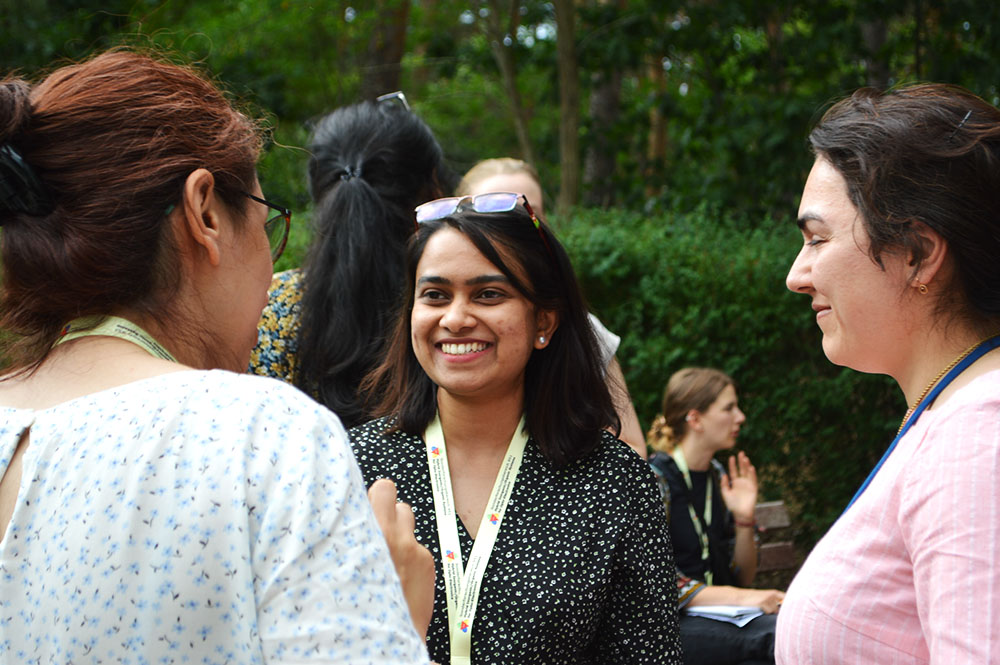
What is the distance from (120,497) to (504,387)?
1.55 m

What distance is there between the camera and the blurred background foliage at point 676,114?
5.78 m

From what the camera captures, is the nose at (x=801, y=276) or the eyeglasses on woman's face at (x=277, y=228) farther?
the nose at (x=801, y=276)

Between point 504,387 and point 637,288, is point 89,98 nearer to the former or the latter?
point 504,387

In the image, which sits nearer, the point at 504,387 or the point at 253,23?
the point at 504,387

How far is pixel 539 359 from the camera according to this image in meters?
2.72

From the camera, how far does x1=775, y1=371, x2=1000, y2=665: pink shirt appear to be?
1.46 m

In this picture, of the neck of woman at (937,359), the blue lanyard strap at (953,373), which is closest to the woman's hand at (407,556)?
the blue lanyard strap at (953,373)

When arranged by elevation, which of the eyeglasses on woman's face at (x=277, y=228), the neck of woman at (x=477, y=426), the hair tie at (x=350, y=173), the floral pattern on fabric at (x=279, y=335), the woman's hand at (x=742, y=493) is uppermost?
the eyeglasses on woman's face at (x=277, y=228)

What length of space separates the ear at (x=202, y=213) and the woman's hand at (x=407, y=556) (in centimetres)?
44

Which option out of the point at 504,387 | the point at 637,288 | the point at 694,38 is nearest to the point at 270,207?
the point at 504,387

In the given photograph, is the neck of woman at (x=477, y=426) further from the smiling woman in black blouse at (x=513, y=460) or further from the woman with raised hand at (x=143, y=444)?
the woman with raised hand at (x=143, y=444)

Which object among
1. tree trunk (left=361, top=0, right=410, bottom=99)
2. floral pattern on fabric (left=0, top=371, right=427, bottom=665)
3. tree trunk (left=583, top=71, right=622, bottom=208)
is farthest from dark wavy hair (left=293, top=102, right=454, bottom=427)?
tree trunk (left=361, top=0, right=410, bottom=99)

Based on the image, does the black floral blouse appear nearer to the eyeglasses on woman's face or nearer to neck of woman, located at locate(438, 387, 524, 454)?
neck of woman, located at locate(438, 387, 524, 454)

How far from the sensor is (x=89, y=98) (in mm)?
1315
